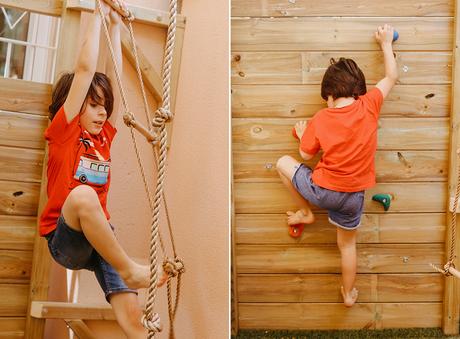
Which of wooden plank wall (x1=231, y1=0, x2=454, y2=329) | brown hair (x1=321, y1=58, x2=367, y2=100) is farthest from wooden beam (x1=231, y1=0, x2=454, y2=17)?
brown hair (x1=321, y1=58, x2=367, y2=100)

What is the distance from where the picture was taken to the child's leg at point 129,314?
146 centimetres

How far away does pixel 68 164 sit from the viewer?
1490mm

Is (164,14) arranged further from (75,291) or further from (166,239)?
(75,291)

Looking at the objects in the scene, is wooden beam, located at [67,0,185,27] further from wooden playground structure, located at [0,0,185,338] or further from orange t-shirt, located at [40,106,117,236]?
orange t-shirt, located at [40,106,117,236]

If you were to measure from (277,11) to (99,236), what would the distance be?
1276 millimetres

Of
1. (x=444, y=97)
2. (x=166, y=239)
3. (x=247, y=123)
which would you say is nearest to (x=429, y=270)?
(x=444, y=97)

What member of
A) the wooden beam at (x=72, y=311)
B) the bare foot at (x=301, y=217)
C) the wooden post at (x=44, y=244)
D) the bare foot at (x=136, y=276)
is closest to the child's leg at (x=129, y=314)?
the bare foot at (x=136, y=276)

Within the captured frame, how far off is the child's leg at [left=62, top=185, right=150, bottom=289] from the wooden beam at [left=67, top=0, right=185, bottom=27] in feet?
2.89

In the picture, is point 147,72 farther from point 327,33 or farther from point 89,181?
point 327,33

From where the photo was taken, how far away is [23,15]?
2551mm

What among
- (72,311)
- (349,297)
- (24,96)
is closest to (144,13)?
(24,96)

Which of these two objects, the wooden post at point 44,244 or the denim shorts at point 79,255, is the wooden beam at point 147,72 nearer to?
the wooden post at point 44,244

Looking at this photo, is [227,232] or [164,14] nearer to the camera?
[227,232]

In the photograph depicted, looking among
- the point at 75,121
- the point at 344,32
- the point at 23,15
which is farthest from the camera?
the point at 23,15
